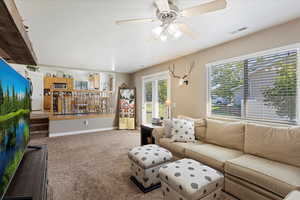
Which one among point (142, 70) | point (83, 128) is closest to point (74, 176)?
point (83, 128)

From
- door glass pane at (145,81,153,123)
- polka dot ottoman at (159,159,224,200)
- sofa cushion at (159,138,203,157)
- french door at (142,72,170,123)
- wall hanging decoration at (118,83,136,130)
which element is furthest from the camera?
wall hanging decoration at (118,83,136,130)

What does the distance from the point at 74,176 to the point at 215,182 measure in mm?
2099

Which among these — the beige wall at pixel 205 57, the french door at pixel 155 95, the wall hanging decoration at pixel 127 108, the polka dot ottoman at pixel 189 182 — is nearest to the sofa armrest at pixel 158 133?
the beige wall at pixel 205 57

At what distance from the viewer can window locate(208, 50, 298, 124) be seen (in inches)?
83.4

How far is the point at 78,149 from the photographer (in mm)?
3455

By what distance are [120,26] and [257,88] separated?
2.52 metres

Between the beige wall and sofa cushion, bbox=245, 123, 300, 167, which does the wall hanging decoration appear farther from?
sofa cushion, bbox=245, 123, 300, 167

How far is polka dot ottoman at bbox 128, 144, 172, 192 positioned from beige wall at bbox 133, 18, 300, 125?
1.67 metres

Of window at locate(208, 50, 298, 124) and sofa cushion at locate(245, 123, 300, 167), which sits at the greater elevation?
window at locate(208, 50, 298, 124)

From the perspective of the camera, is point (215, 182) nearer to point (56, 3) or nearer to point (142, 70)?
point (56, 3)

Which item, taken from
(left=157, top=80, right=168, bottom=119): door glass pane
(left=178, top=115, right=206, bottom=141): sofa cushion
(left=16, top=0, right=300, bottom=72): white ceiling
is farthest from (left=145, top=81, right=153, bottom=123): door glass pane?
(left=178, top=115, right=206, bottom=141): sofa cushion

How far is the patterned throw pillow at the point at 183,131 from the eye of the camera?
8.43 feet

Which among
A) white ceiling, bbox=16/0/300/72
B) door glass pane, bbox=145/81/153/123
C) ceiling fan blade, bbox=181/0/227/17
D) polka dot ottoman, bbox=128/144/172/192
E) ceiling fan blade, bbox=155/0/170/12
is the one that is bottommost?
polka dot ottoman, bbox=128/144/172/192

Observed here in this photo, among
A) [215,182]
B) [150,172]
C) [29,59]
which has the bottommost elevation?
[150,172]
